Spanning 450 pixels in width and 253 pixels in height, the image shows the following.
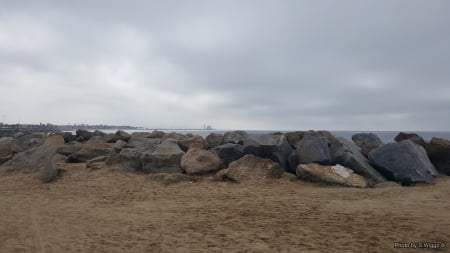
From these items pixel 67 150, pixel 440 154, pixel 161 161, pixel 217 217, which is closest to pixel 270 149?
pixel 161 161

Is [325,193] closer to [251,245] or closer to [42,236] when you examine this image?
[251,245]

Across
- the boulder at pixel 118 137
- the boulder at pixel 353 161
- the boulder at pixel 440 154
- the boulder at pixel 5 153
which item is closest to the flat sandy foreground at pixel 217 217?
the boulder at pixel 353 161

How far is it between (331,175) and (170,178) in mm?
5231

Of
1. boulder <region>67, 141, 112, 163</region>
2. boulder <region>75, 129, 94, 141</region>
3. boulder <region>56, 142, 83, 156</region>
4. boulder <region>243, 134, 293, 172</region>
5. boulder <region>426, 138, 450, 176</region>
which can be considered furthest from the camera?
boulder <region>75, 129, 94, 141</region>

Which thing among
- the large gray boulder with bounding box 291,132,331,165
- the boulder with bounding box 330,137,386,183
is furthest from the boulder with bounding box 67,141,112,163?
the boulder with bounding box 330,137,386,183

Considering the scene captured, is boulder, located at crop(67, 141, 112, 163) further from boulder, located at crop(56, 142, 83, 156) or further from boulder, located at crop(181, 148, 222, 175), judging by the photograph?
boulder, located at crop(181, 148, 222, 175)

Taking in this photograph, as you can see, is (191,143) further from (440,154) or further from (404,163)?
(440,154)

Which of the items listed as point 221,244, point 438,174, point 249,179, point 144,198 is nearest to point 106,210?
point 144,198

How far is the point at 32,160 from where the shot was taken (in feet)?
57.4

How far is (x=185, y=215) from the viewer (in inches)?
381

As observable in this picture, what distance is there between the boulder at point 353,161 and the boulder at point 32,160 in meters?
11.2

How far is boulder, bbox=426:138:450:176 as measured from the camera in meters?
15.3

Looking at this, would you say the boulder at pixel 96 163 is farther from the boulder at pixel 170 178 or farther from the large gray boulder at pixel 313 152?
the large gray boulder at pixel 313 152

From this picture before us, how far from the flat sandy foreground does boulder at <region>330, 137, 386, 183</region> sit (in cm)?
124
